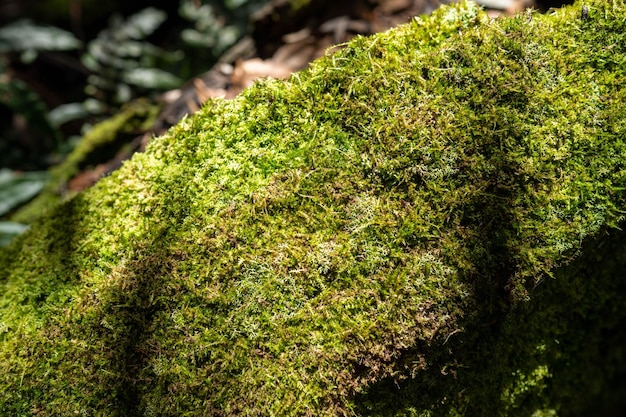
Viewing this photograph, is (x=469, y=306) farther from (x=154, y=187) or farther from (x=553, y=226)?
(x=154, y=187)

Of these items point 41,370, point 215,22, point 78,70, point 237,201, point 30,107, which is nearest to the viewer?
point 41,370

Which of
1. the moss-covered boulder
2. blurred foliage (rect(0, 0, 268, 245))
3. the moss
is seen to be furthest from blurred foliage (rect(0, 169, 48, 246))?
the moss-covered boulder

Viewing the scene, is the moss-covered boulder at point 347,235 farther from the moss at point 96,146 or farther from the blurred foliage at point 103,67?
the blurred foliage at point 103,67

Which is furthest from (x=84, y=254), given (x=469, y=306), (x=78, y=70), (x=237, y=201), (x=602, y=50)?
(x=78, y=70)

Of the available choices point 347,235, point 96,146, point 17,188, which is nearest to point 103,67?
point 96,146

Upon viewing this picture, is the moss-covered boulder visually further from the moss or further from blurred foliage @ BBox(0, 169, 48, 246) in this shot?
the moss

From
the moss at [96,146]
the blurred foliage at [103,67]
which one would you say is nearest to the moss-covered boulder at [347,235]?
the moss at [96,146]
